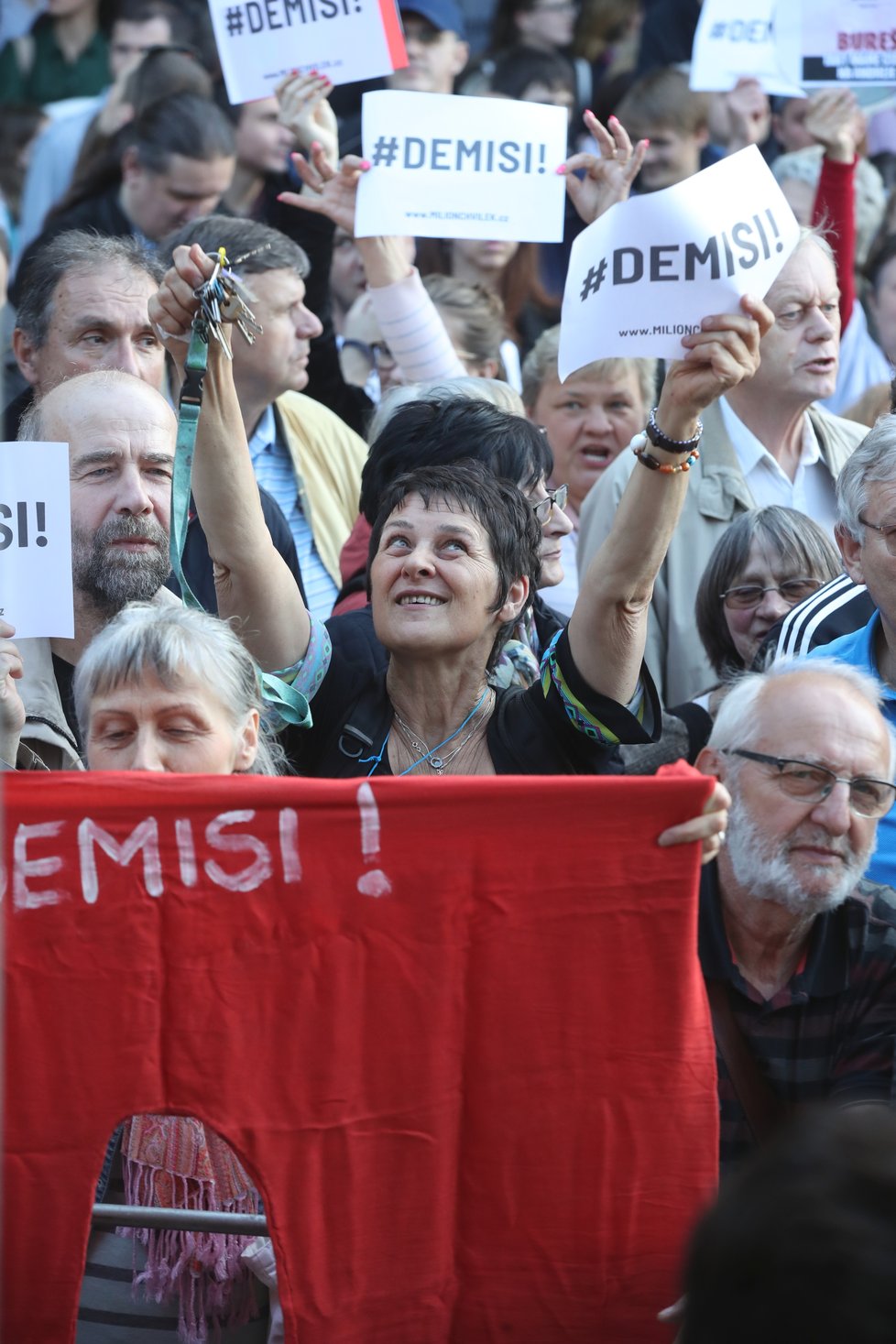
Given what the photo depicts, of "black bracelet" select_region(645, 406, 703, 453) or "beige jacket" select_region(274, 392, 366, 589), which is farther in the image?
"beige jacket" select_region(274, 392, 366, 589)

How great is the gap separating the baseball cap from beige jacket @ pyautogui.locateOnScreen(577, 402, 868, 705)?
124 inches

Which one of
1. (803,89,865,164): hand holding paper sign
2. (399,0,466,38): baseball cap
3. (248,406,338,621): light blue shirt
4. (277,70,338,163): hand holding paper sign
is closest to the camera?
(248,406,338,621): light blue shirt

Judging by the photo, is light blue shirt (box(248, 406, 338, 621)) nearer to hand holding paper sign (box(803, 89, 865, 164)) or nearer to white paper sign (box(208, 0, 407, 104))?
white paper sign (box(208, 0, 407, 104))

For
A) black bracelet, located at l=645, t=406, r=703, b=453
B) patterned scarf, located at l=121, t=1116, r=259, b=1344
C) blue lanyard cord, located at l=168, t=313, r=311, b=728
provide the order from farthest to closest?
blue lanyard cord, located at l=168, t=313, r=311, b=728 < black bracelet, located at l=645, t=406, r=703, b=453 < patterned scarf, located at l=121, t=1116, r=259, b=1344

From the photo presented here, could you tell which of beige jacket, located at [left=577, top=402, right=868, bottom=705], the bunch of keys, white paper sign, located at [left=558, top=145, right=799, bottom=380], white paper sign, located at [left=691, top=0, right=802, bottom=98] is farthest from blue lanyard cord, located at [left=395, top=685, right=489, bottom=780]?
white paper sign, located at [left=691, top=0, right=802, bottom=98]

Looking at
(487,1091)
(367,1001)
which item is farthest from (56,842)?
(487,1091)

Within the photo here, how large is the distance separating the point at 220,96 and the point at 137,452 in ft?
15.0

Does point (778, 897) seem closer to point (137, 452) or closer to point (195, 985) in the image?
point (195, 985)

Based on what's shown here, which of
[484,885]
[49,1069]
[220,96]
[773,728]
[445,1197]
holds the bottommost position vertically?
[445,1197]

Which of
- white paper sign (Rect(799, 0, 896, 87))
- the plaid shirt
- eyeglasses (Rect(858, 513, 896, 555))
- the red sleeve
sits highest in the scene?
white paper sign (Rect(799, 0, 896, 87))

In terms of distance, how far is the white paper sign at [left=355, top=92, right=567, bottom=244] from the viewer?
5.09 m

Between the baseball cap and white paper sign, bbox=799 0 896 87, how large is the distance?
216cm

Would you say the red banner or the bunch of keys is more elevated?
the bunch of keys

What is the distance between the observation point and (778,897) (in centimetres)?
307
